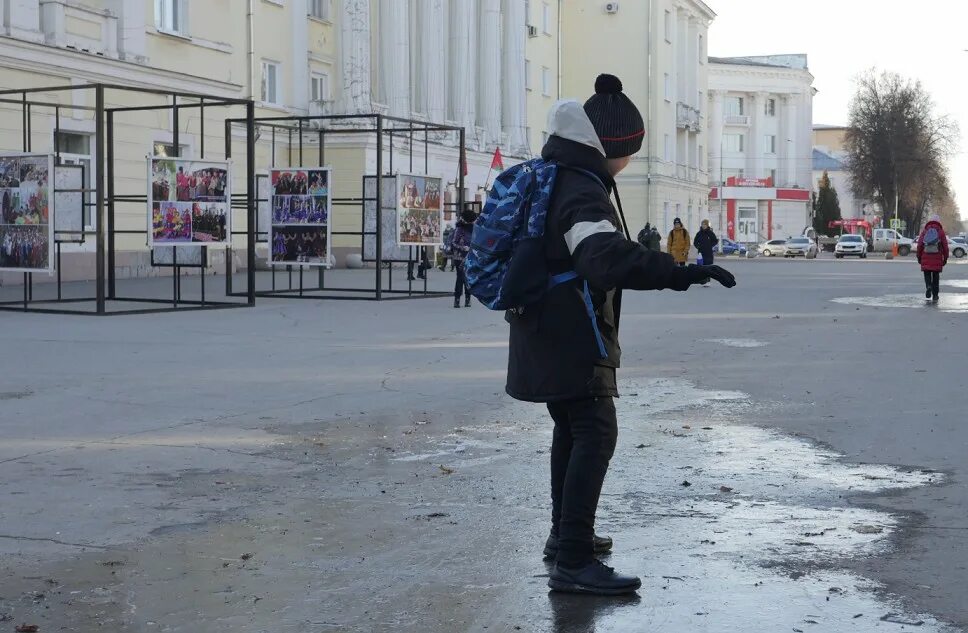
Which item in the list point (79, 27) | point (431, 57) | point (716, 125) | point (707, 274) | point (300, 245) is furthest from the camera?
point (716, 125)

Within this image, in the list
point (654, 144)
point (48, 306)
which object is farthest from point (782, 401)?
point (654, 144)

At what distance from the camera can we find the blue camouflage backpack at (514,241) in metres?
4.80

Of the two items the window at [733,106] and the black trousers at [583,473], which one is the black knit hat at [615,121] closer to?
the black trousers at [583,473]

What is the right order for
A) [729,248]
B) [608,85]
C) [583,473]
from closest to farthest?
[583,473]
[608,85]
[729,248]

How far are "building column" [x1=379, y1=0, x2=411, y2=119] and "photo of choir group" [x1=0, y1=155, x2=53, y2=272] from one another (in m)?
25.7

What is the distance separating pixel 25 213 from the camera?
17.9 m

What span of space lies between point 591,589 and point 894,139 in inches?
3861

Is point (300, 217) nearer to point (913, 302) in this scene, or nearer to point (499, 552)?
point (913, 302)

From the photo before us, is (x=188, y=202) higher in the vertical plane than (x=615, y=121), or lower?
higher

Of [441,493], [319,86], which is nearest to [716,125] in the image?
[319,86]

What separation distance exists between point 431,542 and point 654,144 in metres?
67.9

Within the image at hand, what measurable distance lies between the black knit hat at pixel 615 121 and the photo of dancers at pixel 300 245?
56.0 feet

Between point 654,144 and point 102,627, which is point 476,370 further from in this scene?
point 654,144

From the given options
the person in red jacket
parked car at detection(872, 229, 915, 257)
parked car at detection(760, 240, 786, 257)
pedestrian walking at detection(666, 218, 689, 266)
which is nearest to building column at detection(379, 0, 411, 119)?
pedestrian walking at detection(666, 218, 689, 266)
